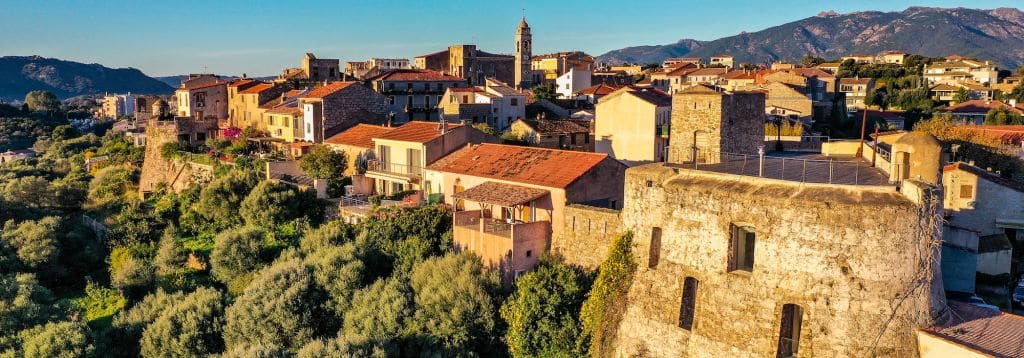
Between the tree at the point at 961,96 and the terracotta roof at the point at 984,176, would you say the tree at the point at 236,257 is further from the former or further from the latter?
the tree at the point at 961,96

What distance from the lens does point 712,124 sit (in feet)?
67.7

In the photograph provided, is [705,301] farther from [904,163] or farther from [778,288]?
[904,163]

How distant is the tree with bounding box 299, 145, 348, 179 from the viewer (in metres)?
33.3

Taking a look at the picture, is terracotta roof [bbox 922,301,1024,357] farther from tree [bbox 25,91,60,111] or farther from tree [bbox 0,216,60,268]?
tree [bbox 25,91,60,111]

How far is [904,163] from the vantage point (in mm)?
14805

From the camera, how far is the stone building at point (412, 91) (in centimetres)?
4772

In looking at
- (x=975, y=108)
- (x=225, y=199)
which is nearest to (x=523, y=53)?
(x=975, y=108)

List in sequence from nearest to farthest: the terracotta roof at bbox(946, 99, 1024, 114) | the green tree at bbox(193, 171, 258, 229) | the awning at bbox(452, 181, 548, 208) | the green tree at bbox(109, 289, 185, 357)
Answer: the awning at bbox(452, 181, 548, 208), the green tree at bbox(109, 289, 185, 357), the green tree at bbox(193, 171, 258, 229), the terracotta roof at bbox(946, 99, 1024, 114)

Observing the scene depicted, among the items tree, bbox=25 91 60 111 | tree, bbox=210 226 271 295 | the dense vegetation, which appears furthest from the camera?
tree, bbox=25 91 60 111

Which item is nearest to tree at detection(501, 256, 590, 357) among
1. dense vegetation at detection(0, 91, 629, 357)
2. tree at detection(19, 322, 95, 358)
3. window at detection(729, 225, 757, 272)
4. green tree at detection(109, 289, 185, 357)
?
dense vegetation at detection(0, 91, 629, 357)

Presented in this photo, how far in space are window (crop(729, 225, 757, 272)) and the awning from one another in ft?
21.9

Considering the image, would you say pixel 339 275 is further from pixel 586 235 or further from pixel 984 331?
pixel 984 331

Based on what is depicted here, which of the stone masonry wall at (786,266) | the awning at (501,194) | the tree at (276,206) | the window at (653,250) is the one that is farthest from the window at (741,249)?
the tree at (276,206)

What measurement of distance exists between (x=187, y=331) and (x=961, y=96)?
201 ft
